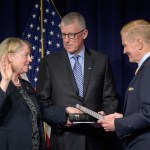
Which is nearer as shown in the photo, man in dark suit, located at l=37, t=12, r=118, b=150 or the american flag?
man in dark suit, located at l=37, t=12, r=118, b=150

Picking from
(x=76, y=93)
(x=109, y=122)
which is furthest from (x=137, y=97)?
(x=76, y=93)

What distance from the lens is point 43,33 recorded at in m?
3.54

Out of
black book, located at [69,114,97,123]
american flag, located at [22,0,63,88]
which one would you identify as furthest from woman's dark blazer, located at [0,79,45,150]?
american flag, located at [22,0,63,88]

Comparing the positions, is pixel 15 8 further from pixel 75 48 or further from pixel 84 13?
pixel 75 48

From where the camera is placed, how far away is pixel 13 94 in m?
2.36

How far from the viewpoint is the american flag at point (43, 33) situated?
139 inches

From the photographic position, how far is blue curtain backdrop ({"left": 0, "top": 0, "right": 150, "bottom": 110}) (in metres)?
3.54

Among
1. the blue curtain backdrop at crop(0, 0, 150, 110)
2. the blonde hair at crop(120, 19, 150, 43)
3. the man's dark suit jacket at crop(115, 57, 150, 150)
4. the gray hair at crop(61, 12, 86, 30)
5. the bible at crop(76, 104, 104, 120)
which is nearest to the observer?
the man's dark suit jacket at crop(115, 57, 150, 150)

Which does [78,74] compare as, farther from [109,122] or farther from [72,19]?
[109,122]

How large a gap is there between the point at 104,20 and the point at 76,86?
1.02 meters

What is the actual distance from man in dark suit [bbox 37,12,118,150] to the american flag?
0.63m

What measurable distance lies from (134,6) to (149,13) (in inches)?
6.5

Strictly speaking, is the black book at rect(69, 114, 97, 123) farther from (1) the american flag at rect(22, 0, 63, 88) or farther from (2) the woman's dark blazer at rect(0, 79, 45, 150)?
(1) the american flag at rect(22, 0, 63, 88)

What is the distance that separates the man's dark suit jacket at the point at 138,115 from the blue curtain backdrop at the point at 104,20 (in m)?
1.36
